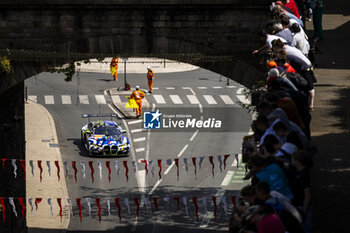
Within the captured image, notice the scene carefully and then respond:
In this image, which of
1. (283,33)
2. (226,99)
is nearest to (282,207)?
(283,33)

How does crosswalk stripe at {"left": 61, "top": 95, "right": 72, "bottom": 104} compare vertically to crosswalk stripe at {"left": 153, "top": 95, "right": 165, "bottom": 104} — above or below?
below

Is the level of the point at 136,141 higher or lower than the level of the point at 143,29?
lower

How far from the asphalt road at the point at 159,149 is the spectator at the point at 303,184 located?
19.1 meters

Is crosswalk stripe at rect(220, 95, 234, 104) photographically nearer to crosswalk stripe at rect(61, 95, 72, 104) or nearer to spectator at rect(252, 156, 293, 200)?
crosswalk stripe at rect(61, 95, 72, 104)

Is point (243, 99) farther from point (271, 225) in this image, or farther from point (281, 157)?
point (271, 225)

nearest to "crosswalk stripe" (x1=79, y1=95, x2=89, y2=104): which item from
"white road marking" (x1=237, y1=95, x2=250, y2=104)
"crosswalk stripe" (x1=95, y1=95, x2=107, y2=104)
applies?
"crosswalk stripe" (x1=95, y1=95, x2=107, y2=104)

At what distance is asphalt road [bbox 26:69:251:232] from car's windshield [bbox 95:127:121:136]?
4.09 feet

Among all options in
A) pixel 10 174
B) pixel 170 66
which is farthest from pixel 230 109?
pixel 10 174

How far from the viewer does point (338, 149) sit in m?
19.7

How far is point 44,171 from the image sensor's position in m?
39.8

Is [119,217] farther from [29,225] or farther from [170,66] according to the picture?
[170,66]

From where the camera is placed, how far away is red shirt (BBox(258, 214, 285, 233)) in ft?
36.5

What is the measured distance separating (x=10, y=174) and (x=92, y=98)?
22324 millimetres

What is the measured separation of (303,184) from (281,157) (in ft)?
2.59
